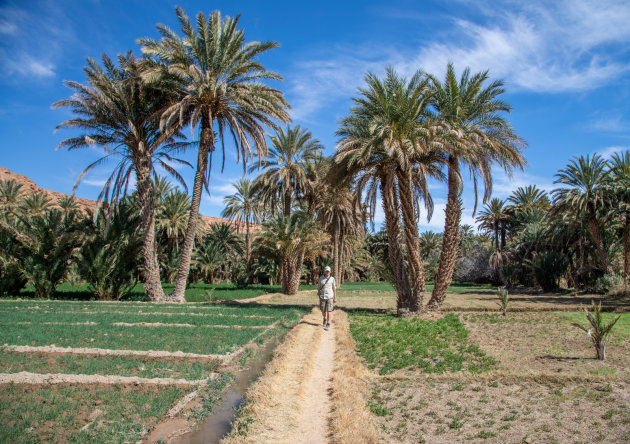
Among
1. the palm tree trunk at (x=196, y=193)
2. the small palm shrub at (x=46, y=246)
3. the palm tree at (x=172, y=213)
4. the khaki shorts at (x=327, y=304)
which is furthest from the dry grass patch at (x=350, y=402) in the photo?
the palm tree at (x=172, y=213)

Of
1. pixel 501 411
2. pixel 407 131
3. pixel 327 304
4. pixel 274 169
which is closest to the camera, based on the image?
pixel 501 411

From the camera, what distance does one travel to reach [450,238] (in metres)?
17.4

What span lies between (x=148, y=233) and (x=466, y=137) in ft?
57.2

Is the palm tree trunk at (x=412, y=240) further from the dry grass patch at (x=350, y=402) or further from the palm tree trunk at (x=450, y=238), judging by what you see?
the dry grass patch at (x=350, y=402)

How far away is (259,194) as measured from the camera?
36.2 m

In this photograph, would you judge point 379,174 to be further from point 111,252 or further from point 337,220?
point 337,220

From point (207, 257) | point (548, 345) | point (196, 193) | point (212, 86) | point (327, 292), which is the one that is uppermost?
point (212, 86)

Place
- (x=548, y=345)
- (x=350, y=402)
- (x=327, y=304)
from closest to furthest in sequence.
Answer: (x=350, y=402), (x=548, y=345), (x=327, y=304)

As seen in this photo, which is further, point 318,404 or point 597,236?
point 597,236

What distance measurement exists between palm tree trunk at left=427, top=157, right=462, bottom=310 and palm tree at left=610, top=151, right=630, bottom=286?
15.4m

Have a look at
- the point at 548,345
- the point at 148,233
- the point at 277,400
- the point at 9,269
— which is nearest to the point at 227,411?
the point at 277,400

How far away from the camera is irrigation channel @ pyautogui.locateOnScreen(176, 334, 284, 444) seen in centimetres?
496

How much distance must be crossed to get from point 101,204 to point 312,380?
62.8ft

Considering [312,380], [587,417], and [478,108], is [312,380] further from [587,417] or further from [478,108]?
[478,108]
